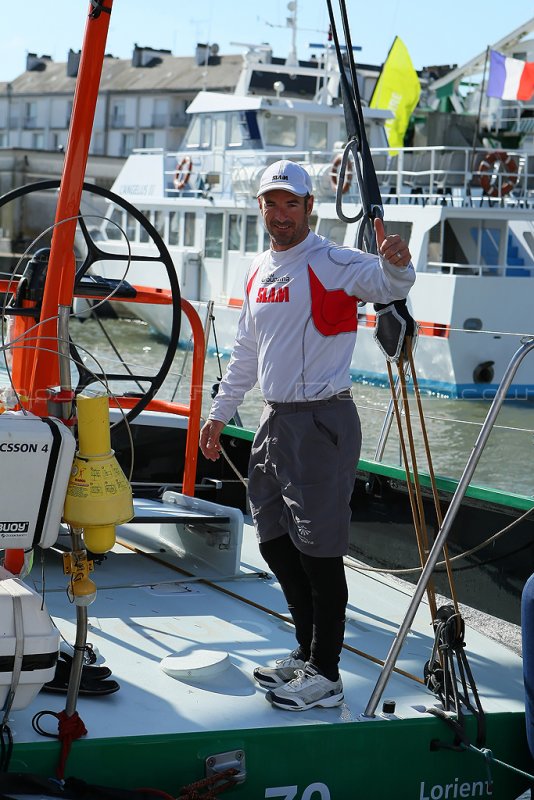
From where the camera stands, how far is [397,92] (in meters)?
26.8

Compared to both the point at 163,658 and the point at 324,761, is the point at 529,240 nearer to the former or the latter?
the point at 163,658

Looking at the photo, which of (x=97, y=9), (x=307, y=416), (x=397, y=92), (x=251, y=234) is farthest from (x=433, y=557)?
(x=397, y=92)

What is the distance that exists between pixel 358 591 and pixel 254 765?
5.42ft

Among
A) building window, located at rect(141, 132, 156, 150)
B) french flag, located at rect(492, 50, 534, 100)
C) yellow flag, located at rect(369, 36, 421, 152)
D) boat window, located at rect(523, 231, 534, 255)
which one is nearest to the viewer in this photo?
boat window, located at rect(523, 231, 534, 255)

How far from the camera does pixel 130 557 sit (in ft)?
15.1

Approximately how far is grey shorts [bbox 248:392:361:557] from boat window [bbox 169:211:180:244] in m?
24.0

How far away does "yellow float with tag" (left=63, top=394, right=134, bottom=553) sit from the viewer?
258 centimetres

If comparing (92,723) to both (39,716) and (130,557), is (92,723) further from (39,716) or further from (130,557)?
(130,557)

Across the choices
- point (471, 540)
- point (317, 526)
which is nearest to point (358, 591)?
point (471, 540)

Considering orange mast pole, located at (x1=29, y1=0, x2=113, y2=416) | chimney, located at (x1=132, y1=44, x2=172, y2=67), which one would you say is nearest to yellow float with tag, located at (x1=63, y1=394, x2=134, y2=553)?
orange mast pole, located at (x1=29, y1=0, x2=113, y2=416)

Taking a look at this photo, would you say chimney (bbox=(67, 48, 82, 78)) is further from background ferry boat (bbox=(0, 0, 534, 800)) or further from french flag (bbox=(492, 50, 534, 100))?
background ferry boat (bbox=(0, 0, 534, 800))

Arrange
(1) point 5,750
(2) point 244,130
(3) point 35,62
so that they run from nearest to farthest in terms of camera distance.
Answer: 1. (1) point 5,750
2. (2) point 244,130
3. (3) point 35,62

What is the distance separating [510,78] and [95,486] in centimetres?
2076

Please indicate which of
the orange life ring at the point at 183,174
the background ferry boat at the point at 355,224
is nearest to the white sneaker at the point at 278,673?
the background ferry boat at the point at 355,224
